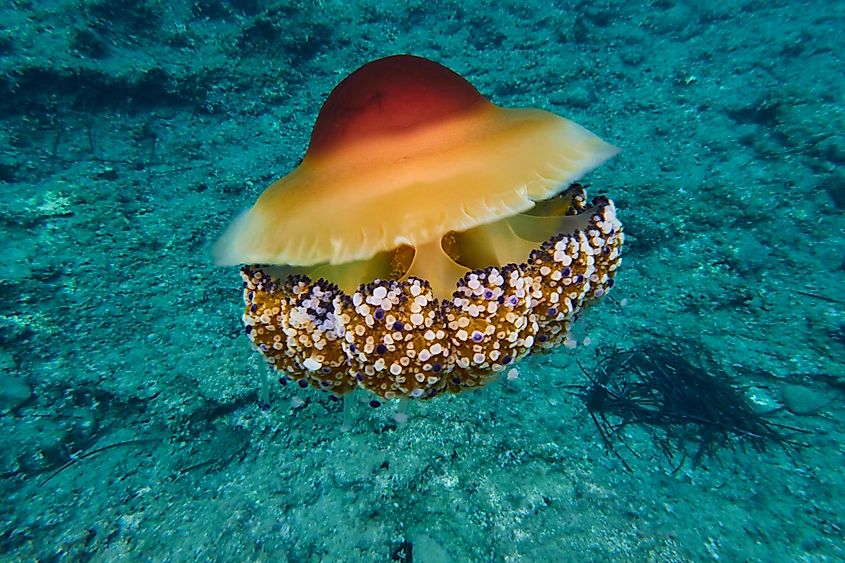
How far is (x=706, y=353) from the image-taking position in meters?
3.12

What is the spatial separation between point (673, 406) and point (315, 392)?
211 cm

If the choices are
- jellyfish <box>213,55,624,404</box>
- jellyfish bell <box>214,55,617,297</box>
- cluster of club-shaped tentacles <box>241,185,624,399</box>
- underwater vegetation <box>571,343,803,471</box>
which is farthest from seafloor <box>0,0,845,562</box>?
jellyfish bell <box>214,55,617,297</box>

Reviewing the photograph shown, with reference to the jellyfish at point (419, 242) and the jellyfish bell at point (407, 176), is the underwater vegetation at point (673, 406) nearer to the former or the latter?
the jellyfish at point (419, 242)

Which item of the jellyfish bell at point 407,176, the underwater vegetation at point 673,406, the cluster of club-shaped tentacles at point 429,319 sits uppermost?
the jellyfish bell at point 407,176

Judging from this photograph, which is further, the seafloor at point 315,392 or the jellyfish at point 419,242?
the seafloor at point 315,392

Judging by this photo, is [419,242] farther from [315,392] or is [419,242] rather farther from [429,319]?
[315,392]

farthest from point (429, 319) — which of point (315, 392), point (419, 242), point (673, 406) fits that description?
point (673, 406)

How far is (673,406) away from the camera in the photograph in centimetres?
287

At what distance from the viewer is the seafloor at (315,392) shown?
236 cm

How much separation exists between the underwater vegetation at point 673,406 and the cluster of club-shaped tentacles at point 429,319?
84 centimetres

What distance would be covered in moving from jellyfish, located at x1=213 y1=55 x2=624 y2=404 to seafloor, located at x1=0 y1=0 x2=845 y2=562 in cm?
73

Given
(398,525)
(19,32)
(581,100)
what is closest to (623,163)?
(581,100)

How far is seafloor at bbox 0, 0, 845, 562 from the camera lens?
7.75 ft

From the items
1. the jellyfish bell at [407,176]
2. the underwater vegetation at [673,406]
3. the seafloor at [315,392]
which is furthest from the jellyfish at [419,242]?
the underwater vegetation at [673,406]
